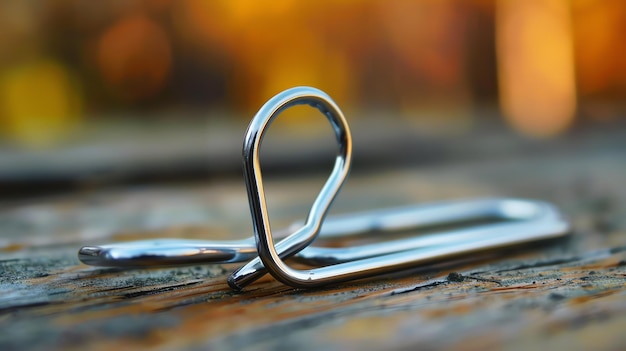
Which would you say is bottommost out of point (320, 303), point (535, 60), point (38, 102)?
point (320, 303)

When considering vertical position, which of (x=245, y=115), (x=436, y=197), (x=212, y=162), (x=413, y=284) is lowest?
(x=413, y=284)

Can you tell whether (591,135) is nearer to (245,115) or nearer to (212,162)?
(245,115)

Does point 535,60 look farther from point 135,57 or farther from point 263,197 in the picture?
point 263,197

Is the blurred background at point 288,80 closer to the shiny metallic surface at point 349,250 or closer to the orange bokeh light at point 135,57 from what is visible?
the orange bokeh light at point 135,57

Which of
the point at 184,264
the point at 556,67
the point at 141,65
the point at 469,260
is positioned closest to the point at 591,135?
the point at 556,67

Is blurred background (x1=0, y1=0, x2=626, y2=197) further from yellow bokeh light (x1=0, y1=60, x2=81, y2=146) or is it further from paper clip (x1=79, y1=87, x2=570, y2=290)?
paper clip (x1=79, y1=87, x2=570, y2=290)

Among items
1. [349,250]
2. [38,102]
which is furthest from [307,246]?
[38,102]
